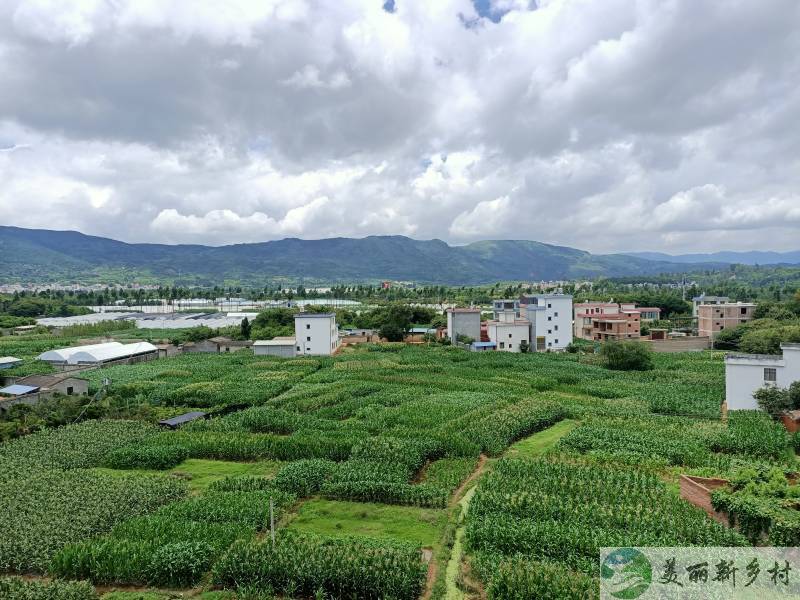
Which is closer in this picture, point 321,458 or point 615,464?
point 615,464

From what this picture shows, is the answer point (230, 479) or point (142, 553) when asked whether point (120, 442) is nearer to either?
point (230, 479)

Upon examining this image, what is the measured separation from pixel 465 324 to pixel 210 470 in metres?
40.1

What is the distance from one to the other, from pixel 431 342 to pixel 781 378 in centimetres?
3475

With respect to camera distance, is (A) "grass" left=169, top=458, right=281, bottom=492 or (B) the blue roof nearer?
(A) "grass" left=169, top=458, right=281, bottom=492

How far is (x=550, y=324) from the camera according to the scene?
181 ft

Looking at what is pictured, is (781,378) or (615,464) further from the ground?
(781,378)

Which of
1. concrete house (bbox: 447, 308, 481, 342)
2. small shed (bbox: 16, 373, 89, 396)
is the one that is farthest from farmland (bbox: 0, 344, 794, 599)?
concrete house (bbox: 447, 308, 481, 342)

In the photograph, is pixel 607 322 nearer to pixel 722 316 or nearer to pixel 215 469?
pixel 722 316

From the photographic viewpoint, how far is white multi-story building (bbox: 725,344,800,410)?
85.5 feet

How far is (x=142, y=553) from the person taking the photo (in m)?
12.9

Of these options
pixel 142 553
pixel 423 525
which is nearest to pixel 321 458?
pixel 423 525

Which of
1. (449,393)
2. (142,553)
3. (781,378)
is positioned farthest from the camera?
(449,393)

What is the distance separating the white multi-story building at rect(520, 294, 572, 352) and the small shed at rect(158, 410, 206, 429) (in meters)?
35.7

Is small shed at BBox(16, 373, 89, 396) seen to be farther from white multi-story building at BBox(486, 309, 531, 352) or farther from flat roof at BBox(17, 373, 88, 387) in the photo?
white multi-story building at BBox(486, 309, 531, 352)
